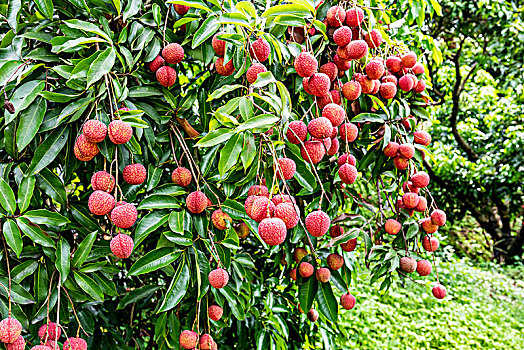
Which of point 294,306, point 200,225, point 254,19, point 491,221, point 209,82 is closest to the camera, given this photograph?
point 254,19

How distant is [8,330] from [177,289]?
0.31 meters

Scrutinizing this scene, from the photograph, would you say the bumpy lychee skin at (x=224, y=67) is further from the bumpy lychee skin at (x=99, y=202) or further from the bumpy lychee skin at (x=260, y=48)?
the bumpy lychee skin at (x=99, y=202)

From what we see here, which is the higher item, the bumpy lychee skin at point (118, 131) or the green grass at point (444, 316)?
the bumpy lychee skin at point (118, 131)

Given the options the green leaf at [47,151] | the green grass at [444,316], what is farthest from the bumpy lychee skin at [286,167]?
the green grass at [444,316]

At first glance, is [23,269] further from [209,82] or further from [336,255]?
[336,255]

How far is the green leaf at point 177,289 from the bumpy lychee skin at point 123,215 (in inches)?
6.2

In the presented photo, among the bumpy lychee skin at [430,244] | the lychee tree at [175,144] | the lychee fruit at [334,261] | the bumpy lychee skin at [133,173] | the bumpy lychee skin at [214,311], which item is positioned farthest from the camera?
the bumpy lychee skin at [430,244]

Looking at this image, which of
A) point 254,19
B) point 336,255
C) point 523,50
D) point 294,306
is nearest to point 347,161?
point 336,255

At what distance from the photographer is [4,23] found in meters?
0.96

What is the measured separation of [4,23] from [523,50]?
3.85 m

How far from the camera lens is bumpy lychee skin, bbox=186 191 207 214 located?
97 cm

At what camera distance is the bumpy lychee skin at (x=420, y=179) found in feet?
4.01

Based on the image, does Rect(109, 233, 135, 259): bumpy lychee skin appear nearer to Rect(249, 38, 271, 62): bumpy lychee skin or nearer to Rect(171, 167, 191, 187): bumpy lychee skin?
Rect(171, 167, 191, 187): bumpy lychee skin

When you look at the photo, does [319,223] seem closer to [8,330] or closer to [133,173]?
[133,173]
